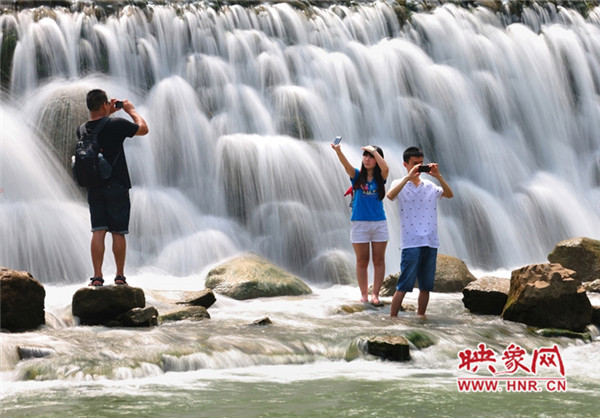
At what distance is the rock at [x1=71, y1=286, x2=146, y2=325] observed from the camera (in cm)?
861

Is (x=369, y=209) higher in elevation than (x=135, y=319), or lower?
higher

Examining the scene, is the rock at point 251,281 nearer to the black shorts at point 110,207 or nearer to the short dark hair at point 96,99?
the black shorts at point 110,207

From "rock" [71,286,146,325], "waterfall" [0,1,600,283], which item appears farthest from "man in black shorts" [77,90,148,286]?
"waterfall" [0,1,600,283]

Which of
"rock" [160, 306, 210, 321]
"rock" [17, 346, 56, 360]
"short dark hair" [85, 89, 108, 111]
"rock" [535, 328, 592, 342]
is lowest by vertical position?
"rock" [535, 328, 592, 342]

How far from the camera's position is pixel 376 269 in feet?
33.1

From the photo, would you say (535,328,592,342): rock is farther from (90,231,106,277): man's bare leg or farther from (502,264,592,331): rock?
(90,231,106,277): man's bare leg

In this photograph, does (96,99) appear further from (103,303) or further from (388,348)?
(388,348)

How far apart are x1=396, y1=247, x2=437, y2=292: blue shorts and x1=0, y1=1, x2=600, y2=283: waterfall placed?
16.5ft

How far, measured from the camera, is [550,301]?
9219 mm

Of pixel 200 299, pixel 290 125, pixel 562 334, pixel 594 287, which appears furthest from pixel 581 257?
pixel 200 299

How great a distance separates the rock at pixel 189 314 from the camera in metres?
9.16

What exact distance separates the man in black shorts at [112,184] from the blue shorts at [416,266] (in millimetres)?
A: 2781

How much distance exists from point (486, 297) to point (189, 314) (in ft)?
11.2

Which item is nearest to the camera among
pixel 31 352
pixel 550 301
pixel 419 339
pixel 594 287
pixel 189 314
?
pixel 31 352
